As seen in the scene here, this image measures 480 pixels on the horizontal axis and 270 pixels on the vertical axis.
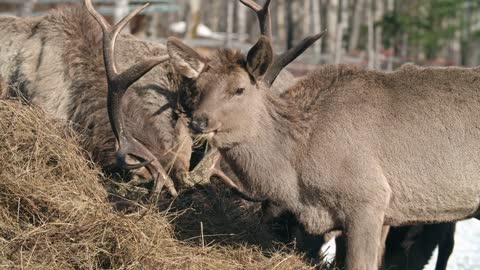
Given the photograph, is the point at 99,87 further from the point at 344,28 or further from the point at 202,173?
the point at 344,28

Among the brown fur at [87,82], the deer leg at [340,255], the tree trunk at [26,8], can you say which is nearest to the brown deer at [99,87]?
the brown fur at [87,82]

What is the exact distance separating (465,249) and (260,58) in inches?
192

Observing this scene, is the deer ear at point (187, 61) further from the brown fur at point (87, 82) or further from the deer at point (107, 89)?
the brown fur at point (87, 82)

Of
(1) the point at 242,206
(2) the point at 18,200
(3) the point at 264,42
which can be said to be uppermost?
(3) the point at 264,42

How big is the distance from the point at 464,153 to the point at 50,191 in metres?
3.47

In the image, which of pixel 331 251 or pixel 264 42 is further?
pixel 331 251

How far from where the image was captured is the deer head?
7.04 metres

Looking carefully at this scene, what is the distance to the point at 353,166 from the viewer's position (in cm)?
730

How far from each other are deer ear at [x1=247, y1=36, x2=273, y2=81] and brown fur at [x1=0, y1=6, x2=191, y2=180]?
1446 mm

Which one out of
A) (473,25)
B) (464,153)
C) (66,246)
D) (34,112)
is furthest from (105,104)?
(473,25)

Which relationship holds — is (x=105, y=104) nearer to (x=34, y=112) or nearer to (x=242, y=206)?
(x=34, y=112)

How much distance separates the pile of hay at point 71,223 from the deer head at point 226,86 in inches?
39.0

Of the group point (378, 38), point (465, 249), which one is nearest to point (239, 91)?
point (465, 249)

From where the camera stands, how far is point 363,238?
7195 millimetres
